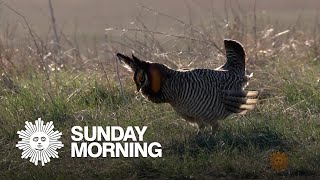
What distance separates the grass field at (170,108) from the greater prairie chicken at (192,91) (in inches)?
7.6

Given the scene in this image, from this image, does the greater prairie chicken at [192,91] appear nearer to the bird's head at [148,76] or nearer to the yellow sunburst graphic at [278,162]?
the bird's head at [148,76]

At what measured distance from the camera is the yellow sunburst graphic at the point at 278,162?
6.54m

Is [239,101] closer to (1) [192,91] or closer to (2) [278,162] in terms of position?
(1) [192,91]

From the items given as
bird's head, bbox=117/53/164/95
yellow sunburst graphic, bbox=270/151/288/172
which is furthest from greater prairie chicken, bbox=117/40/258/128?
yellow sunburst graphic, bbox=270/151/288/172

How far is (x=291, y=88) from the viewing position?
8797 millimetres

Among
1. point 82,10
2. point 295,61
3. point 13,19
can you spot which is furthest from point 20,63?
point 82,10

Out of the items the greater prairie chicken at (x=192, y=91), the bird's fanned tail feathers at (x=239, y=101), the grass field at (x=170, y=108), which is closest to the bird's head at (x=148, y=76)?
the greater prairie chicken at (x=192, y=91)

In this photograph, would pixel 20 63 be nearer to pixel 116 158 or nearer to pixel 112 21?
pixel 116 158

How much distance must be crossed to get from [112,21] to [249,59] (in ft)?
34.8

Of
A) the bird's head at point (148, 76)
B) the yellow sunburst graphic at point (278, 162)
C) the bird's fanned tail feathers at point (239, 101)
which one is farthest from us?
the bird's fanned tail feathers at point (239, 101)

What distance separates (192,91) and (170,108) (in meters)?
1.08

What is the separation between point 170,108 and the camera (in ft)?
27.4

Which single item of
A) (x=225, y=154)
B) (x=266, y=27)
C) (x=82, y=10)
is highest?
(x=82, y=10)

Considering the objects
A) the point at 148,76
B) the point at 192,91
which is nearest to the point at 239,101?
the point at 192,91
